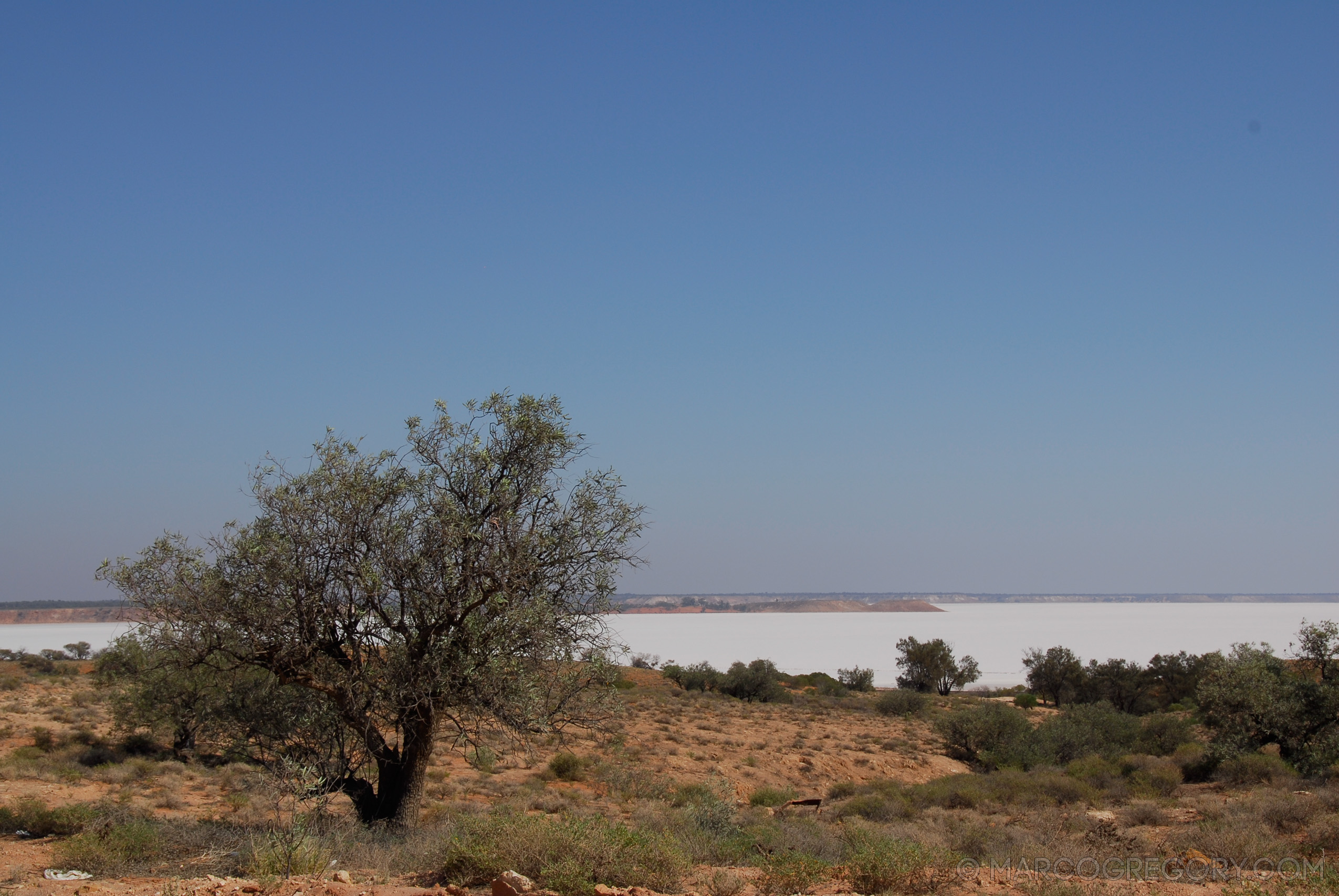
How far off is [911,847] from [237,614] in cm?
833

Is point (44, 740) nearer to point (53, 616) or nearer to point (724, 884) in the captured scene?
point (724, 884)

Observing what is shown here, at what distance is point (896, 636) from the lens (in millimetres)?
126750

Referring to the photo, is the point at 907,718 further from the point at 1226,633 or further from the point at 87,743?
the point at 1226,633

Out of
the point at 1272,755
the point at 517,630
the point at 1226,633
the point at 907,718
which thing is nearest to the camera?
the point at 517,630

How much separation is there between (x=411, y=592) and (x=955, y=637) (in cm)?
12561

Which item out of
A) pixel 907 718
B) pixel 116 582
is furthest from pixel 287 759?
pixel 907 718

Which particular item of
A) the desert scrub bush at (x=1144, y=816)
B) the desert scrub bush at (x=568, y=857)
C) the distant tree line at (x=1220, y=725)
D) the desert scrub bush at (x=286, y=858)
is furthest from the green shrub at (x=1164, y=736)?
the desert scrub bush at (x=286, y=858)

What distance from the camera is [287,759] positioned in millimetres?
8469

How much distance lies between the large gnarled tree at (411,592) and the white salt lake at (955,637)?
189 feet

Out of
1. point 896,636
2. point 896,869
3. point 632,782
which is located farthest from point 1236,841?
point 896,636

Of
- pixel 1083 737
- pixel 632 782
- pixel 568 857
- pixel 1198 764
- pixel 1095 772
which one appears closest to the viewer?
pixel 568 857

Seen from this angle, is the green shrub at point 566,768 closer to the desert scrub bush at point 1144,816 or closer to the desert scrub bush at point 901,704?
the desert scrub bush at point 1144,816

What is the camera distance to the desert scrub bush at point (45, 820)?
11.5m

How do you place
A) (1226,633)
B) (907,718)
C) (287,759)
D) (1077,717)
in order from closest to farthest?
(287,759) < (1077,717) < (907,718) < (1226,633)
